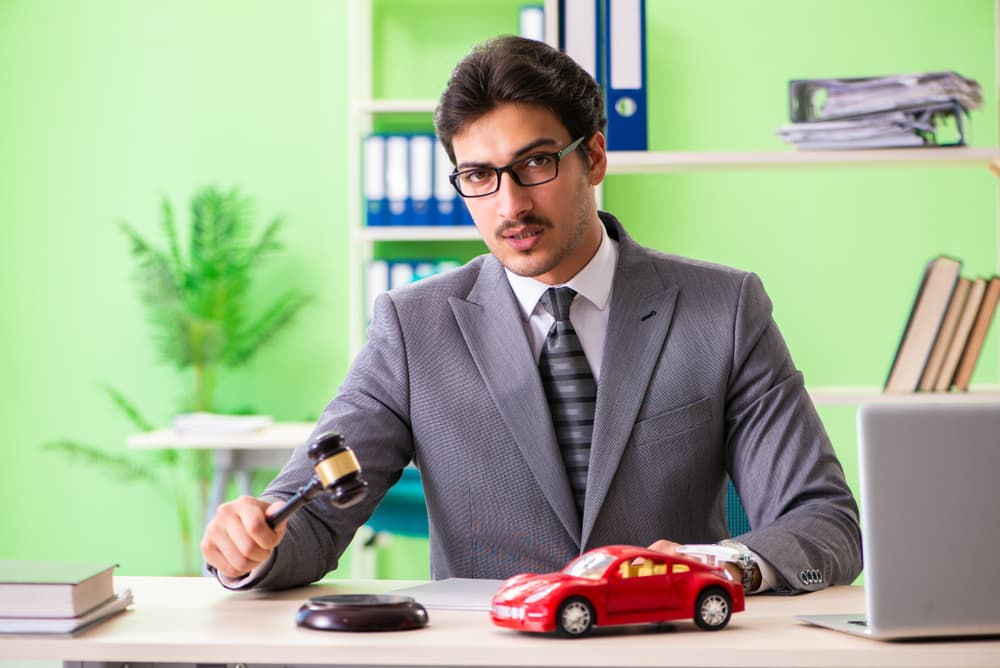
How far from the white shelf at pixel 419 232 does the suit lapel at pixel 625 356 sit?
75.5 inches

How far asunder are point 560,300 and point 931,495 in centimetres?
83

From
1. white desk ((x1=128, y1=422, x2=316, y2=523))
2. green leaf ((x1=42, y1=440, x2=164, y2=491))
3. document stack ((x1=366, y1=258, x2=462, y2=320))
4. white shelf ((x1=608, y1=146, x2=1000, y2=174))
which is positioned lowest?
green leaf ((x1=42, y1=440, x2=164, y2=491))

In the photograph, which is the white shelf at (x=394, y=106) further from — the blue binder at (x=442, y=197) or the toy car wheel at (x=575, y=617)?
the toy car wheel at (x=575, y=617)

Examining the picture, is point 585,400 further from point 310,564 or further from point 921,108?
point 921,108

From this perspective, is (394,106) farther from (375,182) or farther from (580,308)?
(580,308)

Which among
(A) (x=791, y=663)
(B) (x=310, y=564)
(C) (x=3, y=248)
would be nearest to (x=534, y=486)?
(B) (x=310, y=564)

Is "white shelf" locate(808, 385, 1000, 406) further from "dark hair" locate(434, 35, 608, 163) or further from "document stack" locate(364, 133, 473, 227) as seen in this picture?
"document stack" locate(364, 133, 473, 227)

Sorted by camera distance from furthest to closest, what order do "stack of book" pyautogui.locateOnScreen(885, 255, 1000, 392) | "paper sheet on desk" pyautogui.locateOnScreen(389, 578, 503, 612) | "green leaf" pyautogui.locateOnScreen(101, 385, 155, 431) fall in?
1. "green leaf" pyautogui.locateOnScreen(101, 385, 155, 431)
2. "stack of book" pyautogui.locateOnScreen(885, 255, 1000, 392)
3. "paper sheet on desk" pyautogui.locateOnScreen(389, 578, 503, 612)

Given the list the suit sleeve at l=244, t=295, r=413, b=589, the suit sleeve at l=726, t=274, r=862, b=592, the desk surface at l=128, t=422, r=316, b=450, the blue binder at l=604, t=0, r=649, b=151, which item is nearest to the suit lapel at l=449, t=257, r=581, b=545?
the suit sleeve at l=244, t=295, r=413, b=589

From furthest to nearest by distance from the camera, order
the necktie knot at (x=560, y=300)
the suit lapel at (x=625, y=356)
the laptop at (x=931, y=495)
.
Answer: the necktie knot at (x=560, y=300) → the suit lapel at (x=625, y=356) → the laptop at (x=931, y=495)

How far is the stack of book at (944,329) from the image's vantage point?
2828 mm

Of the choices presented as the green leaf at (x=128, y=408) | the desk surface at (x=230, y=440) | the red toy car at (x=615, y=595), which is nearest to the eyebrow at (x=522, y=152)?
the red toy car at (x=615, y=595)

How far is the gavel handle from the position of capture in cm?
116

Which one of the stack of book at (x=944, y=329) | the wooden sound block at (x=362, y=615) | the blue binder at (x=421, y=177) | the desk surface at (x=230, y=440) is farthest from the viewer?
the blue binder at (x=421, y=177)
